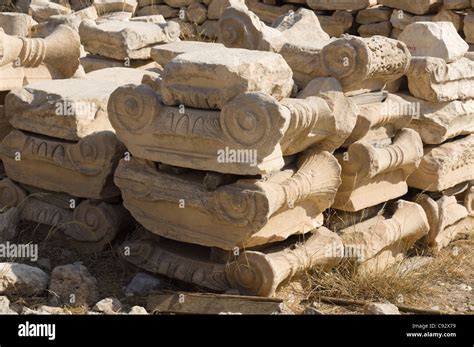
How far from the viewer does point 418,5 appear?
10172 millimetres

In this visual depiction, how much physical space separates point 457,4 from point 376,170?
193 inches

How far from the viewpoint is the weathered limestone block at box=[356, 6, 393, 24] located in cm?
1066

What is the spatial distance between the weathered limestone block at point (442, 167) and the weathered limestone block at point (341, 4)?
4336 millimetres

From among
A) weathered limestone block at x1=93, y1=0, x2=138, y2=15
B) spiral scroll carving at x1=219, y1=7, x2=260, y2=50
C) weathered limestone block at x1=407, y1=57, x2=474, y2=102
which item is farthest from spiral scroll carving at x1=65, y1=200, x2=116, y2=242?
weathered limestone block at x1=93, y1=0, x2=138, y2=15

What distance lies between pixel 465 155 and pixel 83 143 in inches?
123

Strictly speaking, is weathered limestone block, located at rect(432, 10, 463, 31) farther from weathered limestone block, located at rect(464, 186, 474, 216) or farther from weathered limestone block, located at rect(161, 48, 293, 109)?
weathered limestone block, located at rect(161, 48, 293, 109)

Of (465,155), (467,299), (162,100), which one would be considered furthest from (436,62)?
(162,100)

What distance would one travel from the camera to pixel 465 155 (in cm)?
683

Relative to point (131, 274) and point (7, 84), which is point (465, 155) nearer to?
point (131, 274)

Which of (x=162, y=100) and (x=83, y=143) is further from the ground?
(x=162, y=100)

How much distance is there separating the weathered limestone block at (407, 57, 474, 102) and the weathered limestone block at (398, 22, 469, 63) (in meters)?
0.12

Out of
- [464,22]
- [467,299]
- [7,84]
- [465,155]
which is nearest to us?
[467,299]

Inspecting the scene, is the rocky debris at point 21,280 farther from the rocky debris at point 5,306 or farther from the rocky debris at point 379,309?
the rocky debris at point 379,309

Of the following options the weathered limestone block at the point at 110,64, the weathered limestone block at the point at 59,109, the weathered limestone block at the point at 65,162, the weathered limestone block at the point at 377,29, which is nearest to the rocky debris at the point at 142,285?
the weathered limestone block at the point at 65,162
